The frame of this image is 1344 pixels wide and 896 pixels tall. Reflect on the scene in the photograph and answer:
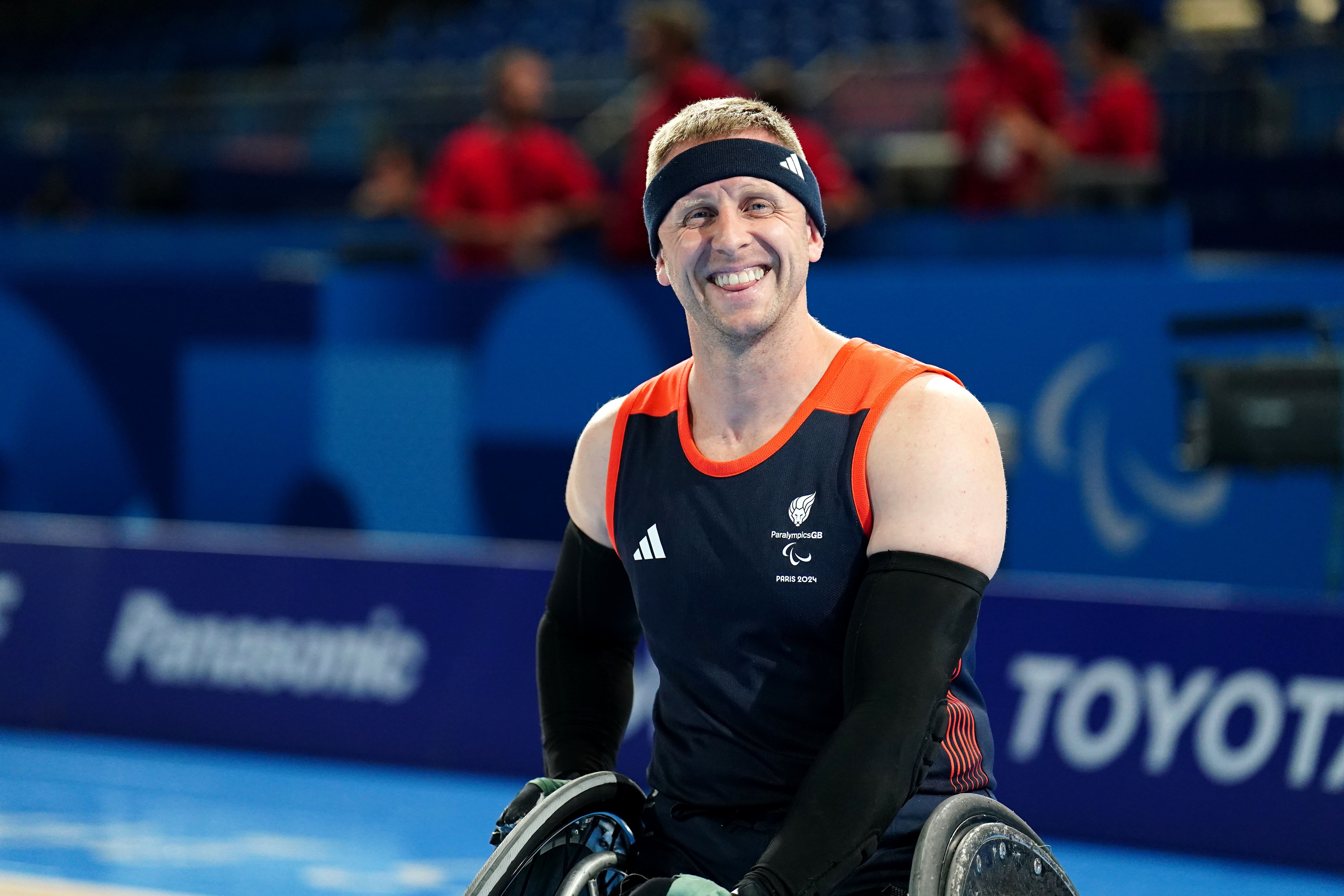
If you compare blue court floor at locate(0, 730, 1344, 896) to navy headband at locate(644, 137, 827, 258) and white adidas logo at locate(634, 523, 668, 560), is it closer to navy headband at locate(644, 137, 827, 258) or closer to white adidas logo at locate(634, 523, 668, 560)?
white adidas logo at locate(634, 523, 668, 560)

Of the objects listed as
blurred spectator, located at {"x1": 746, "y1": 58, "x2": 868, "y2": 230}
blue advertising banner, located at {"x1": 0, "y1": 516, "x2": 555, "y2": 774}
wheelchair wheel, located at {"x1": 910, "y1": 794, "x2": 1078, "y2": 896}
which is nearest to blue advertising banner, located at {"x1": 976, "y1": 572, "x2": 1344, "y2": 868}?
blue advertising banner, located at {"x1": 0, "y1": 516, "x2": 555, "y2": 774}

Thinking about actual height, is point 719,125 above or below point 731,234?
above

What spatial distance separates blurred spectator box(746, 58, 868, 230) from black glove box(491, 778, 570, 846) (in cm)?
421

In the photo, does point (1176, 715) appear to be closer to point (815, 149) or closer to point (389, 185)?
point (815, 149)

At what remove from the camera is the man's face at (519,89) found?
24.8ft

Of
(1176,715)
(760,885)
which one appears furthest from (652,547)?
(1176,715)

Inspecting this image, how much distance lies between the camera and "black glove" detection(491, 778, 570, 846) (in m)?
2.29

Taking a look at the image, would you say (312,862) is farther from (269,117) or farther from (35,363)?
(269,117)

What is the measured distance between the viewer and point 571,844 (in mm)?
2336

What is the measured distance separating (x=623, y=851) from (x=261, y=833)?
2.80 meters

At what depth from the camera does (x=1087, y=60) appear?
719 cm

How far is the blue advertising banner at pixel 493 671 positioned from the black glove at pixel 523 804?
9.01 feet

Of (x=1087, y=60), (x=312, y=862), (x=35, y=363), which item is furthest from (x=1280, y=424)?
(x=35, y=363)

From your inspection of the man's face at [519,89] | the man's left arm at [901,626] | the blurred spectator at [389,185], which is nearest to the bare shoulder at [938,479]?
the man's left arm at [901,626]
